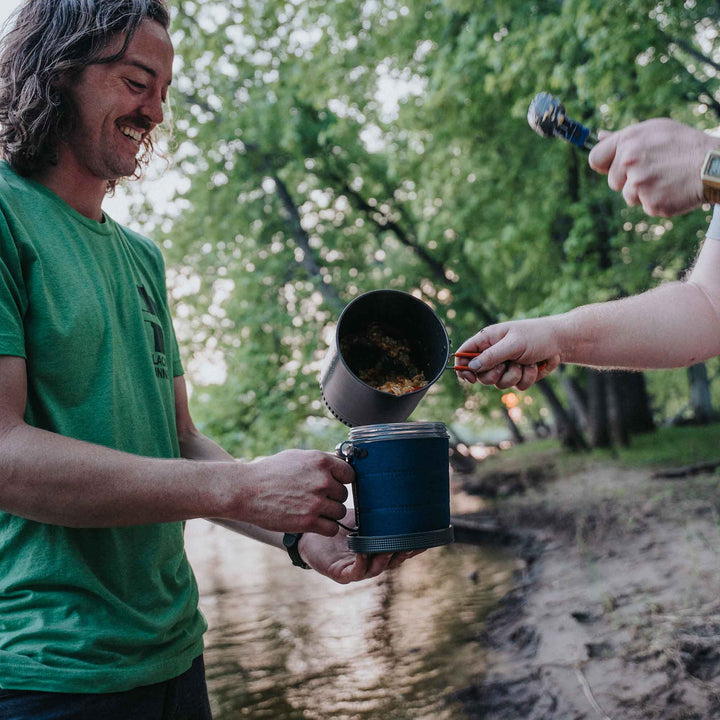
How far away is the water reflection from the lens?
4.96 meters

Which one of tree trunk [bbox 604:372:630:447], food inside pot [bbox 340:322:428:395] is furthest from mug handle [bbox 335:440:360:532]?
tree trunk [bbox 604:372:630:447]

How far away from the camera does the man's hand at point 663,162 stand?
5.99ft

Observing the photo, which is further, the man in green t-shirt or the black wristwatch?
the black wristwatch

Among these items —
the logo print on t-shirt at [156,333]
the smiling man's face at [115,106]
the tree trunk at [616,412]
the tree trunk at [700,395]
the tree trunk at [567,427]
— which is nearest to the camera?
the smiling man's face at [115,106]

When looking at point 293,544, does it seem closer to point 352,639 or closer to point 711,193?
point 711,193

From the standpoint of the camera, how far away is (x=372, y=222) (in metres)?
14.2

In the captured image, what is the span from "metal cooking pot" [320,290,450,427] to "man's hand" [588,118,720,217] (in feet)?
2.11

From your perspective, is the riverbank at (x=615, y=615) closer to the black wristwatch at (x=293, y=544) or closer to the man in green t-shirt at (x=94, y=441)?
the black wristwatch at (x=293, y=544)

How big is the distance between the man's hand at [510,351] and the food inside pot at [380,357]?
0.51ft

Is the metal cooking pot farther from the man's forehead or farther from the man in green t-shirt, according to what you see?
the man's forehead

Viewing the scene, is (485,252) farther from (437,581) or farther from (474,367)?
(474,367)

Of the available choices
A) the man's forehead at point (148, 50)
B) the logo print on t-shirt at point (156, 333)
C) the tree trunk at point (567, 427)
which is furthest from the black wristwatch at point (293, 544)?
the tree trunk at point (567, 427)

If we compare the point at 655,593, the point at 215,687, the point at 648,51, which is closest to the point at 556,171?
the point at 648,51

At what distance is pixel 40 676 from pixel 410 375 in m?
1.21
